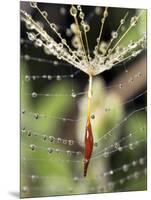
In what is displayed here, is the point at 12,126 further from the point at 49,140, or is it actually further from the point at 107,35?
the point at 107,35

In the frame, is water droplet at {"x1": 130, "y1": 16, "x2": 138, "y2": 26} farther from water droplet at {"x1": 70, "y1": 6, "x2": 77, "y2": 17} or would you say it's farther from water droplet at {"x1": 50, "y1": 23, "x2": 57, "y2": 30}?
water droplet at {"x1": 50, "y1": 23, "x2": 57, "y2": 30}

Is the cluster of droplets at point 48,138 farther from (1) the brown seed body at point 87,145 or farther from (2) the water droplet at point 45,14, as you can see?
(2) the water droplet at point 45,14

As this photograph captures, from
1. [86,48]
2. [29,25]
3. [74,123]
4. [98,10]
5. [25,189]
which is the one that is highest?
[98,10]

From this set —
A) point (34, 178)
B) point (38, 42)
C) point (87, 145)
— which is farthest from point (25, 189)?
point (38, 42)

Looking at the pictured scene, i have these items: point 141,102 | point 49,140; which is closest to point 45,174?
point 49,140

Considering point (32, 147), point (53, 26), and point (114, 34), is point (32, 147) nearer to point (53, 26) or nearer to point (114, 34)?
point (53, 26)

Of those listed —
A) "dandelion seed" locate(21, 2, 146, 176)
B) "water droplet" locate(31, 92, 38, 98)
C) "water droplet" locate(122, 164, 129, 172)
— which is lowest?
"water droplet" locate(122, 164, 129, 172)

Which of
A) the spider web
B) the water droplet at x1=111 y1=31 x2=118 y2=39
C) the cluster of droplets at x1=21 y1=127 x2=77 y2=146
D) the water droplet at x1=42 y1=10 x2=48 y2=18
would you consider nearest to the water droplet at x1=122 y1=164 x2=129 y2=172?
the spider web

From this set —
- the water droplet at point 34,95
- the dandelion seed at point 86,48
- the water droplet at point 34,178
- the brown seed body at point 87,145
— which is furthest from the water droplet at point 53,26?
the water droplet at point 34,178
